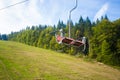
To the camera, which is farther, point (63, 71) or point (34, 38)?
point (34, 38)

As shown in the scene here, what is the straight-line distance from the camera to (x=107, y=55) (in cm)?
6284

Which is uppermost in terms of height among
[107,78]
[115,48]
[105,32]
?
[105,32]

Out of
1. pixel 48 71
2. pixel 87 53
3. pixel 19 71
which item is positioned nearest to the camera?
pixel 19 71

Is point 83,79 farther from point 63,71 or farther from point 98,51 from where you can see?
point 98,51

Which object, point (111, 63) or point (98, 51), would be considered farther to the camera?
point (98, 51)

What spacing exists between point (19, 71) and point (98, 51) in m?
39.7

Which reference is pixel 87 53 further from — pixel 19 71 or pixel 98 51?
pixel 19 71

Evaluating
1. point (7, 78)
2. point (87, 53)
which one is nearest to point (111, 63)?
point (87, 53)

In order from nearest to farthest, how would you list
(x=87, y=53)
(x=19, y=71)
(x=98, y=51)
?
(x=19, y=71) < (x=98, y=51) < (x=87, y=53)

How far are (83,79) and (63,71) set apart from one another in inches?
167

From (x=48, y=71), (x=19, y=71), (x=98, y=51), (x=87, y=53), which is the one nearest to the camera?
(x=19, y=71)

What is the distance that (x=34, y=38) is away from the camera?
425 ft

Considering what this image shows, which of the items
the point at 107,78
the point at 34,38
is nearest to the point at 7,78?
the point at 107,78

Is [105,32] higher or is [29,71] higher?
[105,32]
